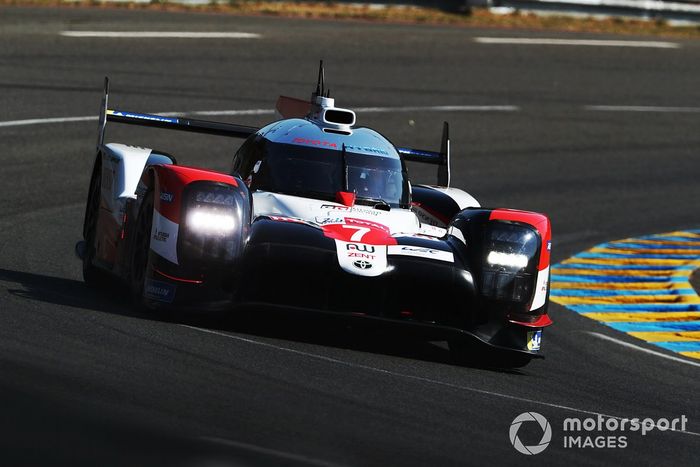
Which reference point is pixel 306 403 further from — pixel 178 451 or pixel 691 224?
pixel 691 224

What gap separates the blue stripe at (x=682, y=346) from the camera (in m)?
10.2

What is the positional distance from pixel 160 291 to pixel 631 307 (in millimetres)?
4990

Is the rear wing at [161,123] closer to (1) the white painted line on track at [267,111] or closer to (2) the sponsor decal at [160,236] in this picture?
(2) the sponsor decal at [160,236]

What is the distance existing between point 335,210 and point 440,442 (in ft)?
10.4

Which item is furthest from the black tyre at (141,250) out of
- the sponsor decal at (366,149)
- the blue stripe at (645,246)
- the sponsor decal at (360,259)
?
the blue stripe at (645,246)

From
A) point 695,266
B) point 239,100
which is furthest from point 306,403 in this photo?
point 239,100

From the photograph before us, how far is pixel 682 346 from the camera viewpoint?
33.7 feet

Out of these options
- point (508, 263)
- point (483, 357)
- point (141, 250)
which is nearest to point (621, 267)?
point (483, 357)

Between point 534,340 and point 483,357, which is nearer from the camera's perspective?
point 534,340

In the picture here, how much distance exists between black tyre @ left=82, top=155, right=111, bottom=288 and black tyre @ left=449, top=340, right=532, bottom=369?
2.53 m

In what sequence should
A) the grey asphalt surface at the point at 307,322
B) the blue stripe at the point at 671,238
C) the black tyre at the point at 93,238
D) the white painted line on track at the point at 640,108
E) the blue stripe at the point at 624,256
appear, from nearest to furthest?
the grey asphalt surface at the point at 307,322 < the black tyre at the point at 93,238 < the blue stripe at the point at 624,256 < the blue stripe at the point at 671,238 < the white painted line on track at the point at 640,108

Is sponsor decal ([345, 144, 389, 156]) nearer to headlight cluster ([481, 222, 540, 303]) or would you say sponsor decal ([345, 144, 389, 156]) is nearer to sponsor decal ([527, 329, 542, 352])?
headlight cluster ([481, 222, 540, 303])

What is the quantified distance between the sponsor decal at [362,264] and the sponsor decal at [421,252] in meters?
0.21

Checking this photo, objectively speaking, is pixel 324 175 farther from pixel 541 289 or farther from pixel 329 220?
pixel 541 289
